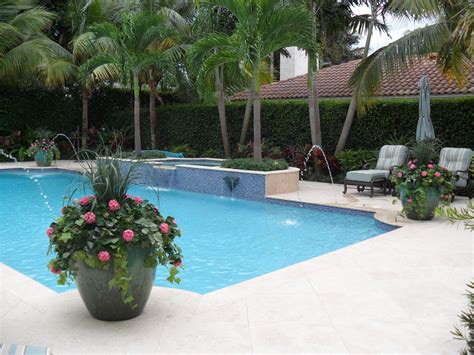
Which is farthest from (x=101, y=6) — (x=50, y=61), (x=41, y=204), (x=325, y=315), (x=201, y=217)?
(x=325, y=315)

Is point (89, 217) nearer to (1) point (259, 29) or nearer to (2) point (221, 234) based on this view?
(2) point (221, 234)

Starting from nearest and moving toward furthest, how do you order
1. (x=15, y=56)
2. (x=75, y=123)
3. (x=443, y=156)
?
(x=443, y=156)
(x=15, y=56)
(x=75, y=123)

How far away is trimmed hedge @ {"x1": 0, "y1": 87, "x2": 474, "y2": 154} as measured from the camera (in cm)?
1366

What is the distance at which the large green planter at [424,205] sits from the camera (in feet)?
27.9

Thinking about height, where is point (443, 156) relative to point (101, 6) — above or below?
below

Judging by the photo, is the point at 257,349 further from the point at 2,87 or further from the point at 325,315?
the point at 2,87

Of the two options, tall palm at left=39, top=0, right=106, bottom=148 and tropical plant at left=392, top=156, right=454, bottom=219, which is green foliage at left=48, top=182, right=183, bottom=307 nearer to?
tropical plant at left=392, top=156, right=454, bottom=219

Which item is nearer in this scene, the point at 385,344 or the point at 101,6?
the point at 385,344

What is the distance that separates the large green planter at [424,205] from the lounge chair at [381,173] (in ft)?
9.21

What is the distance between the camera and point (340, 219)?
10.0 m

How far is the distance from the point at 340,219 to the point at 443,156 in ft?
11.5

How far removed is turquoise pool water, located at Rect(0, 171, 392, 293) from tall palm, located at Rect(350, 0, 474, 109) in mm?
3864

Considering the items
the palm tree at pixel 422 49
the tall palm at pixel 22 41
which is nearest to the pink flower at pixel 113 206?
the palm tree at pixel 422 49

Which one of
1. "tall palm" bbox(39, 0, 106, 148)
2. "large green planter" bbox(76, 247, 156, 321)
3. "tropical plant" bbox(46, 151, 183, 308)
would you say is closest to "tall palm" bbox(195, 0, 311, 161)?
"tall palm" bbox(39, 0, 106, 148)
